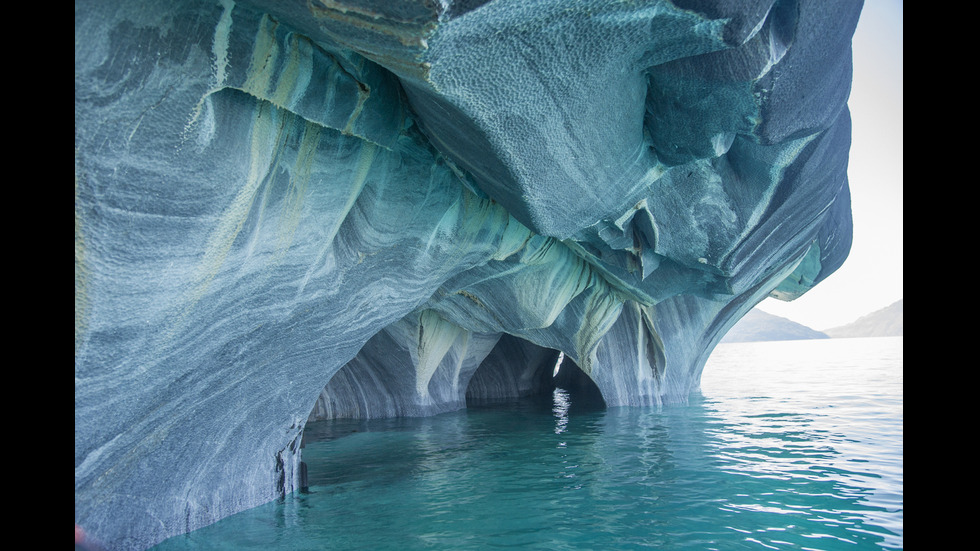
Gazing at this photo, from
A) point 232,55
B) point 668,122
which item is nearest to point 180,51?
point 232,55

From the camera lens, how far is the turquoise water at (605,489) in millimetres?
4312

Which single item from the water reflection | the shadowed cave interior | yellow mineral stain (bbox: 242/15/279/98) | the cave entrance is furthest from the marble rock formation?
the cave entrance

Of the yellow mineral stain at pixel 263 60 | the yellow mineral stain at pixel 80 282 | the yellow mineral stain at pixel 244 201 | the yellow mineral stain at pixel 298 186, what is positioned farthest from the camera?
the yellow mineral stain at pixel 298 186

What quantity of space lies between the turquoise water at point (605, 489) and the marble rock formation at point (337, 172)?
98 cm

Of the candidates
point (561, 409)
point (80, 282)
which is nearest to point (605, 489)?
point (80, 282)

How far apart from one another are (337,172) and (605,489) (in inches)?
140

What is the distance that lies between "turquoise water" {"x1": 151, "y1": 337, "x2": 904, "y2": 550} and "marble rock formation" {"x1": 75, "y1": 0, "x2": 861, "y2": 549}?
3.22ft

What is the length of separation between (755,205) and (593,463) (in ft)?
10.5

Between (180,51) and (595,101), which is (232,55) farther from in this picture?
(595,101)

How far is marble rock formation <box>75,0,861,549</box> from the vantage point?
9.79 ft

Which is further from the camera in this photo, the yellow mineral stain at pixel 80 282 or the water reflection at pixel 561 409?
the water reflection at pixel 561 409

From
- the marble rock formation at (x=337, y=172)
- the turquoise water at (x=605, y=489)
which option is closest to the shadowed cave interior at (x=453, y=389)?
the turquoise water at (x=605, y=489)

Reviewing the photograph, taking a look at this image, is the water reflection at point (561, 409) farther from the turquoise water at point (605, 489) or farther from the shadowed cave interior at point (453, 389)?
the turquoise water at point (605, 489)

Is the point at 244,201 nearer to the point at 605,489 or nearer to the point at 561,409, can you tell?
the point at 605,489
